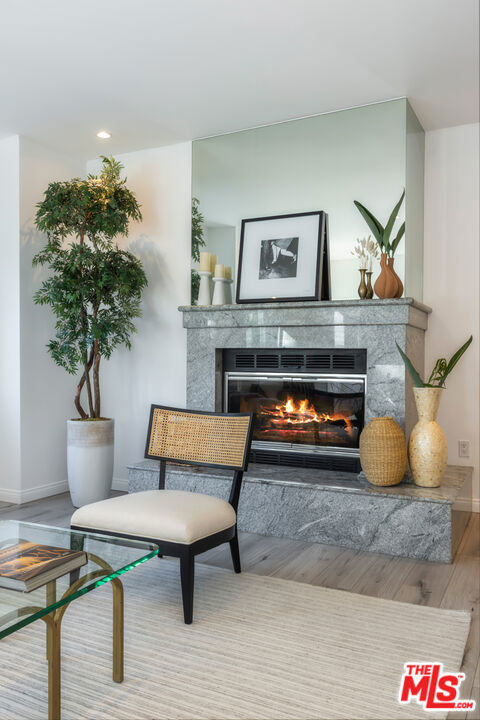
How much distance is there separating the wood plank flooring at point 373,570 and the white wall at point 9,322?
188 cm

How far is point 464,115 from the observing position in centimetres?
379

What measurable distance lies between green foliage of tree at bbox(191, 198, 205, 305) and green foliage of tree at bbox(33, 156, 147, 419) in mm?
356

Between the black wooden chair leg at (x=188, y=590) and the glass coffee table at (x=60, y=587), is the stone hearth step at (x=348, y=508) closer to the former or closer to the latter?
the black wooden chair leg at (x=188, y=590)

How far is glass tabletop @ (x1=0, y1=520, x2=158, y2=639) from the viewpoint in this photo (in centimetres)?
150

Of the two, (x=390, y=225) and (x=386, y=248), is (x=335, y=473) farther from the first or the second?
(x=390, y=225)

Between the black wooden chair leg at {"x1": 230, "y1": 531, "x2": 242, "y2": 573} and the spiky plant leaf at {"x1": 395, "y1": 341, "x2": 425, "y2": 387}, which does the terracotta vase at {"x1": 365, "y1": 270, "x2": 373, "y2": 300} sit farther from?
the black wooden chair leg at {"x1": 230, "y1": 531, "x2": 242, "y2": 573}

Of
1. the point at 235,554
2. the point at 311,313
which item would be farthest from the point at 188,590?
the point at 311,313

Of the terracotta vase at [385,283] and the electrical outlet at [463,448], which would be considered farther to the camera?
the electrical outlet at [463,448]

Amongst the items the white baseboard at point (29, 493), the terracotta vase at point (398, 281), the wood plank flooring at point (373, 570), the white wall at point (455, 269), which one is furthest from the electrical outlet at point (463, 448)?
the white baseboard at point (29, 493)

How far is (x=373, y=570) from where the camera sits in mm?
2865

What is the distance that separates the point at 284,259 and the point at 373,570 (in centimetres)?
203

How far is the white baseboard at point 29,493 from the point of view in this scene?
418 cm

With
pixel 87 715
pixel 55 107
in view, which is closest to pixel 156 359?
pixel 55 107

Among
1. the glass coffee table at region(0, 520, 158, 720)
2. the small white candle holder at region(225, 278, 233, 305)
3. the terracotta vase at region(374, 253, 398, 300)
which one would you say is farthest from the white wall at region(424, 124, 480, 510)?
the glass coffee table at region(0, 520, 158, 720)
